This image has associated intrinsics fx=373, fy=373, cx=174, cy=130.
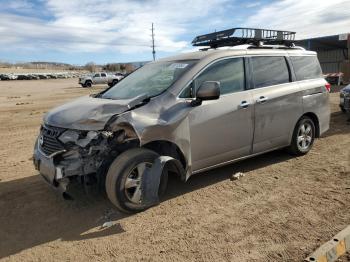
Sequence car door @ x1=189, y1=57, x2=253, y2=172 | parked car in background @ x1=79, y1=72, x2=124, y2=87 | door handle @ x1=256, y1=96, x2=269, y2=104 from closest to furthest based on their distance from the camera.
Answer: car door @ x1=189, y1=57, x2=253, y2=172 < door handle @ x1=256, y1=96, x2=269, y2=104 < parked car in background @ x1=79, y1=72, x2=124, y2=87

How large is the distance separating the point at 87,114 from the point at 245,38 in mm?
3046

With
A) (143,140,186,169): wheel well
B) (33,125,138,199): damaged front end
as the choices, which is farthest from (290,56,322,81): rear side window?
(33,125,138,199): damaged front end

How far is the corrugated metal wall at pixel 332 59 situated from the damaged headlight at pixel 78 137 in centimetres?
3201

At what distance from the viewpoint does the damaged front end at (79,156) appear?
4.22m

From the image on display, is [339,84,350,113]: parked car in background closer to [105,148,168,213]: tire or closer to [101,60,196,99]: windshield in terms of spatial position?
[101,60,196,99]: windshield

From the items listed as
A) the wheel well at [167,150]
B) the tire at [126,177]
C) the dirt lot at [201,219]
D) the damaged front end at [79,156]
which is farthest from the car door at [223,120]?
the damaged front end at [79,156]

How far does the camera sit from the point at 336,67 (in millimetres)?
32375

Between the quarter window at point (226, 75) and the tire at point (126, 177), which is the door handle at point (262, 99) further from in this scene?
the tire at point (126, 177)

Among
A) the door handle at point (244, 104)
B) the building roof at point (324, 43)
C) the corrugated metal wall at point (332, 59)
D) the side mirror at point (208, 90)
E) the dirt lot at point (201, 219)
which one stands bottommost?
the dirt lot at point (201, 219)

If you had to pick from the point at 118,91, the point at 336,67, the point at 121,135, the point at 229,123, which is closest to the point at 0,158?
the point at 118,91

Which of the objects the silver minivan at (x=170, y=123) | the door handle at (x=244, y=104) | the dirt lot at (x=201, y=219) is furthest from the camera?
the door handle at (x=244, y=104)

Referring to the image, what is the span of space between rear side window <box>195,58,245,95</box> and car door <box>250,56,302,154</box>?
10.8 inches

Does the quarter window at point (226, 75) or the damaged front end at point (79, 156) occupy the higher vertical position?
the quarter window at point (226, 75)

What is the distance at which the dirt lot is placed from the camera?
11.9ft
